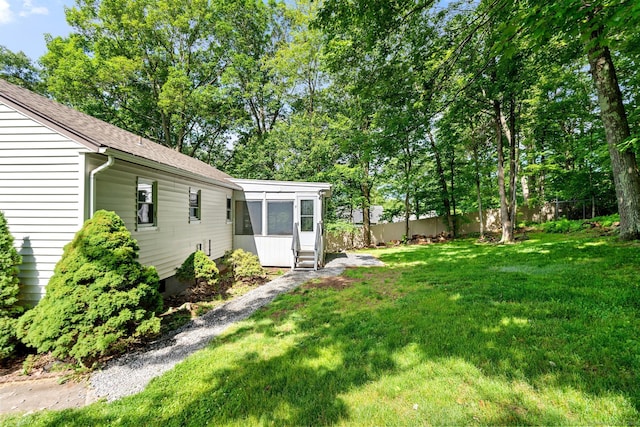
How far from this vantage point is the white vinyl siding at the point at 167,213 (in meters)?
4.98

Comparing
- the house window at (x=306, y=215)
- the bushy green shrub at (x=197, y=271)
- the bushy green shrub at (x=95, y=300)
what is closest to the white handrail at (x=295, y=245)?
the house window at (x=306, y=215)

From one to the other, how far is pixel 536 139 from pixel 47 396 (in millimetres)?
23701

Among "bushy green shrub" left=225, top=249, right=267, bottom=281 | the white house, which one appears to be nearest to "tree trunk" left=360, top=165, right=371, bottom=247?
"bushy green shrub" left=225, top=249, right=267, bottom=281

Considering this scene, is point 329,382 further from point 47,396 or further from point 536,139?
point 536,139

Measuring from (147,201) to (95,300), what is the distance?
278 centimetres

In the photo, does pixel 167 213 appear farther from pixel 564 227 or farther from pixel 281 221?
pixel 564 227

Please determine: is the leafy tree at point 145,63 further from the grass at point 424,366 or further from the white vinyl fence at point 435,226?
the grass at point 424,366

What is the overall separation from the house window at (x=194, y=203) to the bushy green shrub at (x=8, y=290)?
3728 millimetres

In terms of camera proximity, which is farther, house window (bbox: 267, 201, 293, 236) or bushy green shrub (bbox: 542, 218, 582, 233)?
bushy green shrub (bbox: 542, 218, 582, 233)

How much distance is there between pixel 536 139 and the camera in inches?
688

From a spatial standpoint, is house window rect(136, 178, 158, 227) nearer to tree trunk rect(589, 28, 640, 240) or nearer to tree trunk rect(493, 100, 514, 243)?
tree trunk rect(589, 28, 640, 240)

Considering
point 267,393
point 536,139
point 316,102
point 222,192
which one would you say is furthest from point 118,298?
point 536,139

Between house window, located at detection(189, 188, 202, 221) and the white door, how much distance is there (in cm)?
337

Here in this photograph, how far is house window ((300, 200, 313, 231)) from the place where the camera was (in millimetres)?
9883
